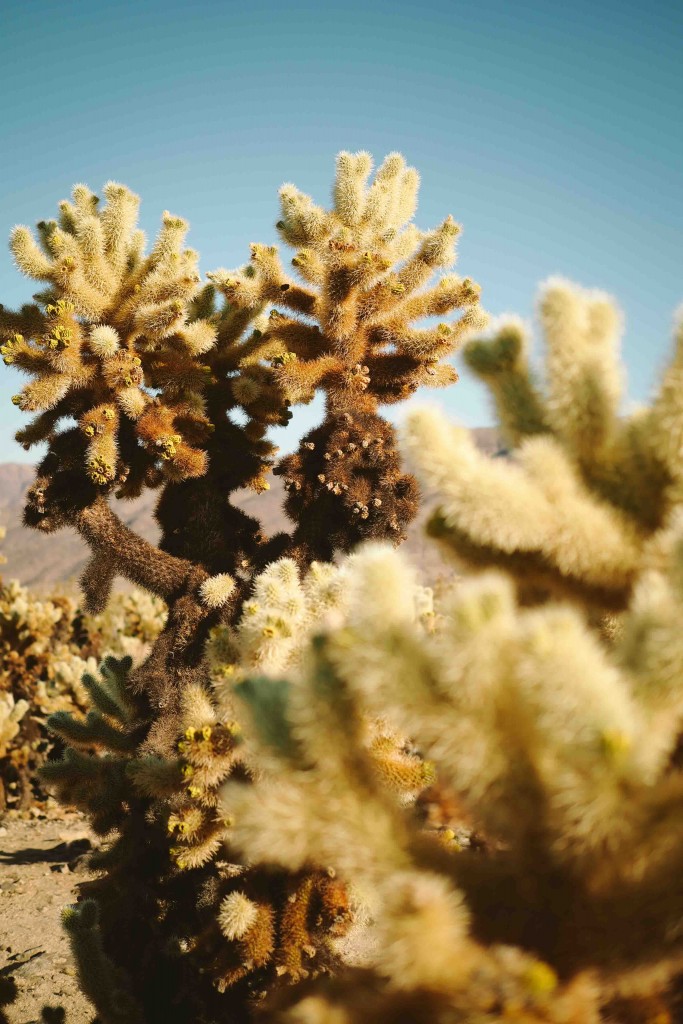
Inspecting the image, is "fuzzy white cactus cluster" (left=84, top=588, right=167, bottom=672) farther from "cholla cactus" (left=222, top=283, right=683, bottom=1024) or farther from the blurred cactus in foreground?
"cholla cactus" (left=222, top=283, right=683, bottom=1024)

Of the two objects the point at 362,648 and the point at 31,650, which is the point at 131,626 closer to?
the point at 31,650

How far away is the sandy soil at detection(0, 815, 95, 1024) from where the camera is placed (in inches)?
144

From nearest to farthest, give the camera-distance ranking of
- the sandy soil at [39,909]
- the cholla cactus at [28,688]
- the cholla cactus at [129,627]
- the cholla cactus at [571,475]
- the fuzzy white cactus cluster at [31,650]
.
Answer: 1. the cholla cactus at [571,475]
2. the sandy soil at [39,909]
3. the cholla cactus at [28,688]
4. the fuzzy white cactus cluster at [31,650]
5. the cholla cactus at [129,627]

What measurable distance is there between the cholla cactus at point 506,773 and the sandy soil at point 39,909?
2811 mm

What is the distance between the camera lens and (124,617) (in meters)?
11.2

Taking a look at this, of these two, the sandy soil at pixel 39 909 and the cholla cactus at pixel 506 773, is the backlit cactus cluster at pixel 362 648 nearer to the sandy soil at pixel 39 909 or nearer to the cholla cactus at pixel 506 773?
the cholla cactus at pixel 506 773

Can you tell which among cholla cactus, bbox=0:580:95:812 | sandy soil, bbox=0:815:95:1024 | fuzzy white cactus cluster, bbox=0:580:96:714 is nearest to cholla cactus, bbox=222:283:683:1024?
sandy soil, bbox=0:815:95:1024

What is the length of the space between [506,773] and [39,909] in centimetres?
473

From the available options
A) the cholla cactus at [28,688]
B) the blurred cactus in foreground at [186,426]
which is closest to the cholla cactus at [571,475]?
the blurred cactus in foreground at [186,426]

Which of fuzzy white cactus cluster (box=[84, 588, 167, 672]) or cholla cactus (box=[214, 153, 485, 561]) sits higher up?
cholla cactus (box=[214, 153, 485, 561])

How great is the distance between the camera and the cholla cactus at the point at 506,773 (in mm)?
1258

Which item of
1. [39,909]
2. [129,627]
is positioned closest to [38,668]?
[129,627]

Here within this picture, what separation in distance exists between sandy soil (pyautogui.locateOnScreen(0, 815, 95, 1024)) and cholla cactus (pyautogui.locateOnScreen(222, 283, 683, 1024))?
9.22 ft

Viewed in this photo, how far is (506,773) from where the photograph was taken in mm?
1375
